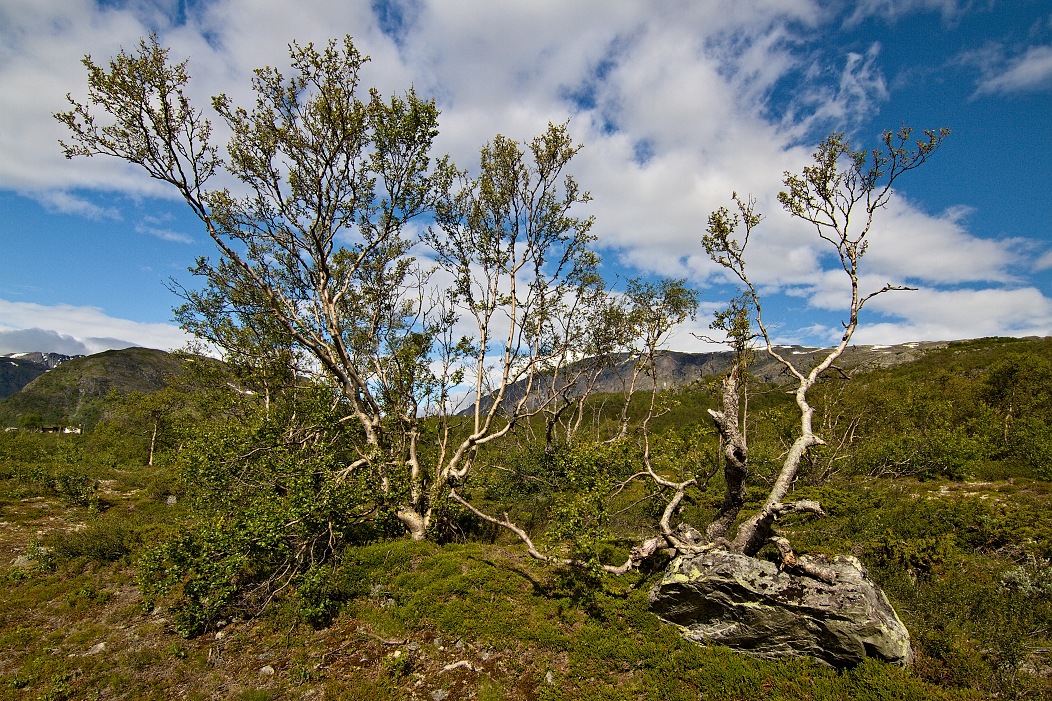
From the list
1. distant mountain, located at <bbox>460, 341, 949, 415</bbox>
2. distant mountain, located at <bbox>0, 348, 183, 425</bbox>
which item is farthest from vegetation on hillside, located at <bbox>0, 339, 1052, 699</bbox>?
distant mountain, located at <bbox>0, 348, 183, 425</bbox>

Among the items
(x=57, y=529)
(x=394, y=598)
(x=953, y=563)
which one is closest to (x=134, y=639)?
(x=394, y=598)

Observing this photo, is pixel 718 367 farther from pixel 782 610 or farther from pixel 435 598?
pixel 435 598

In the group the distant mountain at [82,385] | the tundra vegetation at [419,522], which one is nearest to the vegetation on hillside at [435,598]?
the tundra vegetation at [419,522]

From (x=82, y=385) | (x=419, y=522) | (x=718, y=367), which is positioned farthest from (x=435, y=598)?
(x=82, y=385)

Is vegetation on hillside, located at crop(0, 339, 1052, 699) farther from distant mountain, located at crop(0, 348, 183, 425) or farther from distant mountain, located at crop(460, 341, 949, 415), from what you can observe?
distant mountain, located at crop(0, 348, 183, 425)

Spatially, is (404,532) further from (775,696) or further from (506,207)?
(506,207)

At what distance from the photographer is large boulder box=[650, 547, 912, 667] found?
782cm

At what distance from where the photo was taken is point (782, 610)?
8578 mm

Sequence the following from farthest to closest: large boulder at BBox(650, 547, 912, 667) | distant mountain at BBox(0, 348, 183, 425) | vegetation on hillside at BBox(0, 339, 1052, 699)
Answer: distant mountain at BBox(0, 348, 183, 425)
vegetation on hillside at BBox(0, 339, 1052, 699)
large boulder at BBox(650, 547, 912, 667)

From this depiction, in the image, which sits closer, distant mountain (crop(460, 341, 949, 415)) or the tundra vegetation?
the tundra vegetation

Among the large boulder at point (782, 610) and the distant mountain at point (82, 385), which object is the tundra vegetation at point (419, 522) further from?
the distant mountain at point (82, 385)

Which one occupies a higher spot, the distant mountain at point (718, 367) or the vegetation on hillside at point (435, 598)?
the distant mountain at point (718, 367)

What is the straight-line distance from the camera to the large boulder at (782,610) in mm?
7820

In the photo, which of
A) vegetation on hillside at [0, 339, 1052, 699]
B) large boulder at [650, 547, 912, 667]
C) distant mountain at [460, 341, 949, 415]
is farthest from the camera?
distant mountain at [460, 341, 949, 415]
